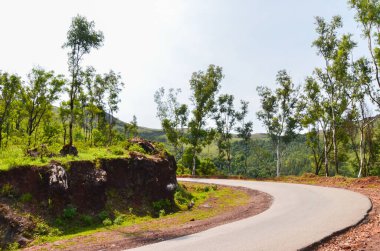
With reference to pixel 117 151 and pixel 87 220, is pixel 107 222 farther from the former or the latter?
pixel 117 151

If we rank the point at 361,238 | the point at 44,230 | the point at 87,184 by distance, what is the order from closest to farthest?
the point at 361,238 < the point at 44,230 < the point at 87,184

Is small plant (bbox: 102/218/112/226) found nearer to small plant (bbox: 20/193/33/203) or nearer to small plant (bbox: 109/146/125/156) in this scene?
small plant (bbox: 20/193/33/203)

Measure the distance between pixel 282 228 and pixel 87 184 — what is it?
11.6m

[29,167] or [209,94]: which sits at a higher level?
[209,94]

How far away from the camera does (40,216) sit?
16344mm

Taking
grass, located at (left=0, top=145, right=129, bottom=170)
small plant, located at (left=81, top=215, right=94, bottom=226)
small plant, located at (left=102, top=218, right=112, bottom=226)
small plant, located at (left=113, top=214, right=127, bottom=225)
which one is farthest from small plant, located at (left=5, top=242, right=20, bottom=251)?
small plant, located at (left=113, top=214, right=127, bottom=225)

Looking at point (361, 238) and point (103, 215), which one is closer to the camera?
point (361, 238)

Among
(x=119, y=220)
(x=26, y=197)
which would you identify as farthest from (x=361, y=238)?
(x=26, y=197)

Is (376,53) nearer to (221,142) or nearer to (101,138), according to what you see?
(101,138)

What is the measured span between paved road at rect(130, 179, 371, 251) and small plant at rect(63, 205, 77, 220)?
24.5 ft

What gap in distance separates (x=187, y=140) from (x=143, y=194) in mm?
33904

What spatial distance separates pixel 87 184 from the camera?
62.7ft

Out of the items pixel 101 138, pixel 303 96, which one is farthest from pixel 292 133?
pixel 101 138

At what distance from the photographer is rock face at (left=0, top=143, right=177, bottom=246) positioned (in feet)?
56.1
